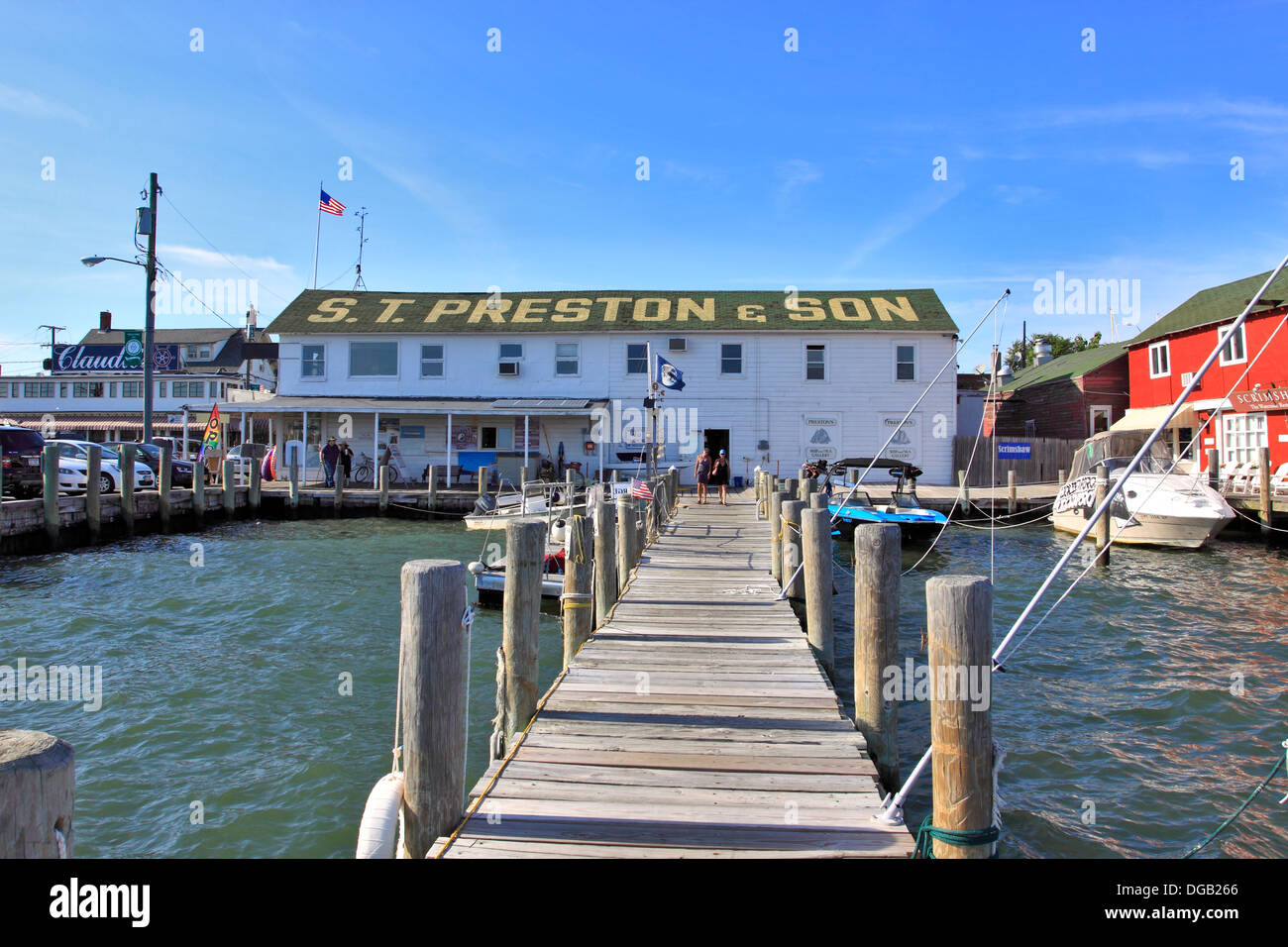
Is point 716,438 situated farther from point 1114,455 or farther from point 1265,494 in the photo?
point 1265,494

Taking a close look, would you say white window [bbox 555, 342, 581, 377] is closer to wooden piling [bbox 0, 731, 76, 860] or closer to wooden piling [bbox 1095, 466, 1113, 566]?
wooden piling [bbox 1095, 466, 1113, 566]

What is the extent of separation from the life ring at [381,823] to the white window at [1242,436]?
29706 mm

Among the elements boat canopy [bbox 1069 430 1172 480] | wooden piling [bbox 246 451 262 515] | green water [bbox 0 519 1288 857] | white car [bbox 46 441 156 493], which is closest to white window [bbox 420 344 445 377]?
wooden piling [bbox 246 451 262 515]

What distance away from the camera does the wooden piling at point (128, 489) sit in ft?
67.9

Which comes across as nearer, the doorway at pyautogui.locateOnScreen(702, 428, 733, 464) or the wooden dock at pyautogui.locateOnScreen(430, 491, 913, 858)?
the wooden dock at pyautogui.locateOnScreen(430, 491, 913, 858)

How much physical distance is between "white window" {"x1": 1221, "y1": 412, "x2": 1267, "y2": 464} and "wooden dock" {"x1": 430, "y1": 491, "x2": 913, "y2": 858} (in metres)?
25.2

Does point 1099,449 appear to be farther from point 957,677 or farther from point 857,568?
point 957,677

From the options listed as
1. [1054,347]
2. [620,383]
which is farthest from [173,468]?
[1054,347]

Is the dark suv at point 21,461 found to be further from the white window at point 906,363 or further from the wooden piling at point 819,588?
the white window at point 906,363

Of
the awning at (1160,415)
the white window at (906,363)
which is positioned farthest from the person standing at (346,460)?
the awning at (1160,415)

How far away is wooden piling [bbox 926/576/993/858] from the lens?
3670 millimetres

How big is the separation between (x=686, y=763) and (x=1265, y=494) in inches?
876

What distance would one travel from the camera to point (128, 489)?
20.8 meters
